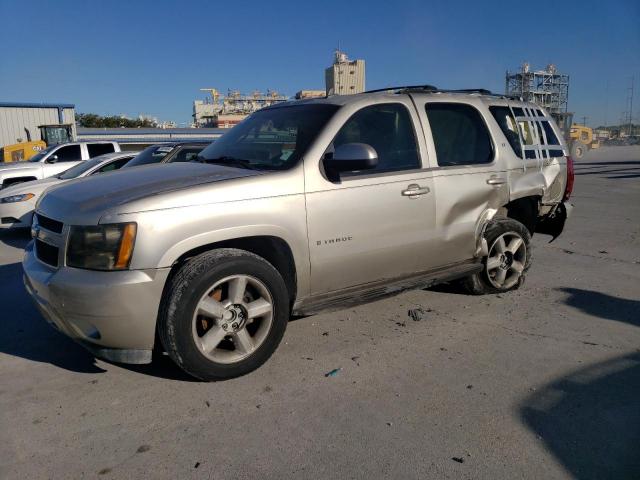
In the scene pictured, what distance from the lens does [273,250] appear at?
3463 mm

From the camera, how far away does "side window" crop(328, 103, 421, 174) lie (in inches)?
152

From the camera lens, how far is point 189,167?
3.70 m

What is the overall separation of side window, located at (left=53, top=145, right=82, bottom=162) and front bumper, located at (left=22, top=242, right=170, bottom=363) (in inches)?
439

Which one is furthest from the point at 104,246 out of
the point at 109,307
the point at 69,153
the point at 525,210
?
the point at 69,153

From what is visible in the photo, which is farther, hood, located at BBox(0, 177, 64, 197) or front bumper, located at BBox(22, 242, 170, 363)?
hood, located at BBox(0, 177, 64, 197)

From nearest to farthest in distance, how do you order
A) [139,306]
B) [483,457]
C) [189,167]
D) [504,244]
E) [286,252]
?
1. [483,457]
2. [139,306]
3. [286,252]
4. [189,167]
5. [504,244]

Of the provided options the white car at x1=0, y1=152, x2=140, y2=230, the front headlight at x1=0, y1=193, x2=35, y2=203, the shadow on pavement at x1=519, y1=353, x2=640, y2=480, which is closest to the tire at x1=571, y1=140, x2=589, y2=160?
the white car at x1=0, y1=152, x2=140, y2=230

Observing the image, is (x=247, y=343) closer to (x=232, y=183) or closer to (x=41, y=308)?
(x=232, y=183)

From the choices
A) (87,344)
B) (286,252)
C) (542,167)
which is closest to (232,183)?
(286,252)

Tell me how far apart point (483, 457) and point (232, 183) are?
210cm

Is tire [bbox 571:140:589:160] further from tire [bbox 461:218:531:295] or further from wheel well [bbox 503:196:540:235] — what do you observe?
tire [bbox 461:218:531:295]

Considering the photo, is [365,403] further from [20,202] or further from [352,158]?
[20,202]

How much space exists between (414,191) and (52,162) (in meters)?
11.3

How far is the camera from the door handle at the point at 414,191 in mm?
3903
